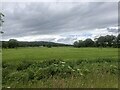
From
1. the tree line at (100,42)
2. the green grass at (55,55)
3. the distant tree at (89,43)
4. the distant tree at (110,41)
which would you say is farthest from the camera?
the distant tree at (89,43)

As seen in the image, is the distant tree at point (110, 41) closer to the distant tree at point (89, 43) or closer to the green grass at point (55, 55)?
the distant tree at point (89, 43)

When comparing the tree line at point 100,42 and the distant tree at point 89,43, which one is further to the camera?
the distant tree at point 89,43

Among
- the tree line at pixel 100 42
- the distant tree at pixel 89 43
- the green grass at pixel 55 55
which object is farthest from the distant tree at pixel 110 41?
the green grass at pixel 55 55

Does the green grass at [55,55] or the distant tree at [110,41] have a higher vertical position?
the distant tree at [110,41]

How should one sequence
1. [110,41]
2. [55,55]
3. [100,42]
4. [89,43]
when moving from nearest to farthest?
[55,55] < [110,41] < [100,42] < [89,43]

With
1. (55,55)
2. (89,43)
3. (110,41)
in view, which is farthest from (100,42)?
(55,55)

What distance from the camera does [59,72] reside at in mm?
A: 10734

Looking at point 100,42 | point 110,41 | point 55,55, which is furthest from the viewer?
point 100,42

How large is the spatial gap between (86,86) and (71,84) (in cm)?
48

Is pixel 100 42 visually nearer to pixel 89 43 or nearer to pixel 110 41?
pixel 110 41

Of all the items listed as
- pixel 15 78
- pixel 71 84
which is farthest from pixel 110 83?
pixel 15 78

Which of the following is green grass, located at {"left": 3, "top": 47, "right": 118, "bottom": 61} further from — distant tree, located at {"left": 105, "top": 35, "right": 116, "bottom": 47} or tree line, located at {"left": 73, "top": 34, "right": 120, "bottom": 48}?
tree line, located at {"left": 73, "top": 34, "right": 120, "bottom": 48}

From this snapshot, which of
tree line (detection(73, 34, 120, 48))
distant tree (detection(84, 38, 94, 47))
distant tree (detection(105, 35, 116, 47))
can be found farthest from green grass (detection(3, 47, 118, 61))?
distant tree (detection(84, 38, 94, 47))

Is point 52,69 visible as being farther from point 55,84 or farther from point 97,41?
point 97,41
